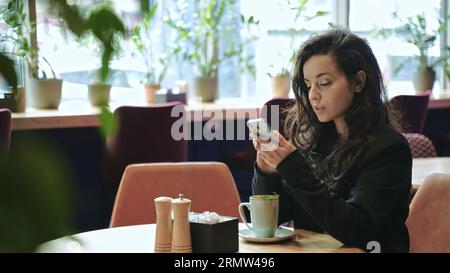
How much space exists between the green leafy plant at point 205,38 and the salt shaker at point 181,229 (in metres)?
3.69

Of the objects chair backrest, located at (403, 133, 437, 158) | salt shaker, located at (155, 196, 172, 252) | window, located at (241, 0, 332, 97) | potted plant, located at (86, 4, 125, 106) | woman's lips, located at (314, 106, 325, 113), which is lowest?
A: chair backrest, located at (403, 133, 437, 158)

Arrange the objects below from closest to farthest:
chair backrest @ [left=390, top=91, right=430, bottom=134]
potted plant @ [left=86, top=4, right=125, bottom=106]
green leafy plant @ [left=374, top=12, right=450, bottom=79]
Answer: potted plant @ [left=86, top=4, right=125, bottom=106], chair backrest @ [left=390, top=91, right=430, bottom=134], green leafy plant @ [left=374, top=12, right=450, bottom=79]

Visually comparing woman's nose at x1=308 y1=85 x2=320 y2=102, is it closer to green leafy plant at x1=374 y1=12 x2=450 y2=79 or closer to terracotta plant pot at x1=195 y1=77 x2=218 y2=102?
terracotta plant pot at x1=195 y1=77 x2=218 y2=102

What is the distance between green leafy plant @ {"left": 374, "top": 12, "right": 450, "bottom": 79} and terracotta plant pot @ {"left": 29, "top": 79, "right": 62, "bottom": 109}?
9.63ft

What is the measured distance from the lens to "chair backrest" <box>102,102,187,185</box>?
3.88 meters

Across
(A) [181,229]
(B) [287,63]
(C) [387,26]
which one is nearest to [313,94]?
(A) [181,229]

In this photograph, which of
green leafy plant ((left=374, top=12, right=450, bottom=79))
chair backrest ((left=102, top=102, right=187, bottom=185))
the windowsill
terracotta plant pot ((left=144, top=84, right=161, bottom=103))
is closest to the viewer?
chair backrest ((left=102, top=102, right=187, bottom=185))

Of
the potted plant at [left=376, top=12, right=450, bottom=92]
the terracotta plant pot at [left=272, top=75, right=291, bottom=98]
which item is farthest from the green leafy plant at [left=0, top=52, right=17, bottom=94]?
the potted plant at [left=376, top=12, right=450, bottom=92]

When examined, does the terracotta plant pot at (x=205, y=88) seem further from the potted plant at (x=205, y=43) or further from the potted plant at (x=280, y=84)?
the potted plant at (x=280, y=84)

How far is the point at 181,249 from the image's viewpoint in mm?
1661

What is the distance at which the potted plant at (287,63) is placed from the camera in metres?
5.37

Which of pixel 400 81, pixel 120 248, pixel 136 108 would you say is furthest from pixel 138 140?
pixel 400 81

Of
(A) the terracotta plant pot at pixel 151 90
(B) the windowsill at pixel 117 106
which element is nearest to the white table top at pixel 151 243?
(B) the windowsill at pixel 117 106

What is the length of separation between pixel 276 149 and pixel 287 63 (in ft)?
12.5
